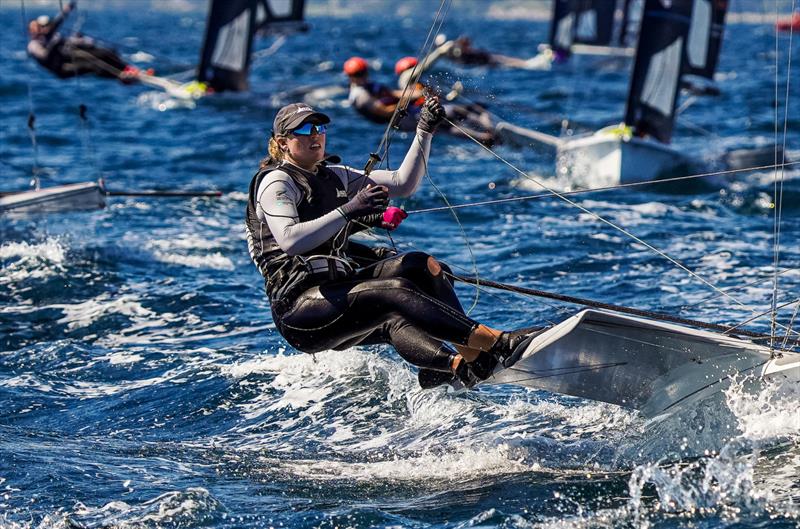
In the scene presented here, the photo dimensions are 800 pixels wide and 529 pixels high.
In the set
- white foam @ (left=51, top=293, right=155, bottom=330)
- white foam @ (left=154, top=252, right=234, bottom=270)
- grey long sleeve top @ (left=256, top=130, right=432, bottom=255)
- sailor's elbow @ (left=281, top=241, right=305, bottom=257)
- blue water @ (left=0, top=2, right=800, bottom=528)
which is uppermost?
grey long sleeve top @ (left=256, top=130, right=432, bottom=255)

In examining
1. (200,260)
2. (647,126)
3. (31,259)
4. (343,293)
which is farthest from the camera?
(647,126)

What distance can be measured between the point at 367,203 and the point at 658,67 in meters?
7.64

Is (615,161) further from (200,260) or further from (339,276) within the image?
(339,276)

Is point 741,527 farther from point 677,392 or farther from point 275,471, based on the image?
point 275,471

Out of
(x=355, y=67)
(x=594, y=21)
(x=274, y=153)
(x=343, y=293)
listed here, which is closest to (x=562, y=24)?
(x=594, y=21)

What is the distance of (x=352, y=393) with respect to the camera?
5191 mm

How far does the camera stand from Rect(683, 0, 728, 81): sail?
485 inches

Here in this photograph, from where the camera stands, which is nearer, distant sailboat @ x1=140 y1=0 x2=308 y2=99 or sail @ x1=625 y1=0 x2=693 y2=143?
sail @ x1=625 y1=0 x2=693 y2=143

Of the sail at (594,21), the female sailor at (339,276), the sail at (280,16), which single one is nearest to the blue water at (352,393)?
the female sailor at (339,276)

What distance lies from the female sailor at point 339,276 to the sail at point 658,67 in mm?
6739

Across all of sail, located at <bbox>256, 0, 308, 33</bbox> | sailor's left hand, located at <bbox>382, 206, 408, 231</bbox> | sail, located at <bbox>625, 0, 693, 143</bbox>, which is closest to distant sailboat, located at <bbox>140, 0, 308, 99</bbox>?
sail, located at <bbox>256, 0, 308, 33</bbox>

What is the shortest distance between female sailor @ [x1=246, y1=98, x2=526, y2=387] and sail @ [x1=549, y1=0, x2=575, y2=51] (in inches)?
809

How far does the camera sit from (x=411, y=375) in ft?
17.6

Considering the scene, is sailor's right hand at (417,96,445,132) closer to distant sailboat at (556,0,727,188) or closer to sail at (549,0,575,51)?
distant sailboat at (556,0,727,188)
